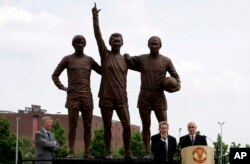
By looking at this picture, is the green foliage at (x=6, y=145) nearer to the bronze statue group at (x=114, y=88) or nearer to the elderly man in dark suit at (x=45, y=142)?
the bronze statue group at (x=114, y=88)

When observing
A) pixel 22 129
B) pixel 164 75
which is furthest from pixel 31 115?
pixel 164 75

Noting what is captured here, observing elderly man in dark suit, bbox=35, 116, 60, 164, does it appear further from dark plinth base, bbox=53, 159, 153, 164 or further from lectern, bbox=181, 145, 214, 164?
lectern, bbox=181, 145, 214, 164

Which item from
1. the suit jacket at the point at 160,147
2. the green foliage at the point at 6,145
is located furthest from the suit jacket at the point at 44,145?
the green foliage at the point at 6,145

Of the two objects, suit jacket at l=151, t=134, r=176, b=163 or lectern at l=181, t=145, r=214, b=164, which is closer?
lectern at l=181, t=145, r=214, b=164

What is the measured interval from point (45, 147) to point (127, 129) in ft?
7.31

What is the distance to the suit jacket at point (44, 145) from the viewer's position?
1449 centimetres

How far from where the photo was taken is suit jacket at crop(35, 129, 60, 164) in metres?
14.5

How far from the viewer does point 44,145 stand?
14516 millimetres

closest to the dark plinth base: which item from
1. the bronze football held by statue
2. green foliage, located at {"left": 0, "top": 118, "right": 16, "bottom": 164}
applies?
the bronze football held by statue

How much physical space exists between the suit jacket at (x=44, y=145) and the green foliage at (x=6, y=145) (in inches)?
1476

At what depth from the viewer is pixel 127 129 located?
16.0 metres

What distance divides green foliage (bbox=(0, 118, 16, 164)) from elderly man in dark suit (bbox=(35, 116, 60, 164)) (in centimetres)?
3750

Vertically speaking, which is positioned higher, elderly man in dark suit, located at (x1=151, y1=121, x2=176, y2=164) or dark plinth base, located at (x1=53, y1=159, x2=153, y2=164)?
elderly man in dark suit, located at (x1=151, y1=121, x2=176, y2=164)

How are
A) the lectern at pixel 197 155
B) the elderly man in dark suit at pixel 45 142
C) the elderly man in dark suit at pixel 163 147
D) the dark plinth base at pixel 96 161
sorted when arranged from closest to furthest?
the lectern at pixel 197 155 < the elderly man in dark suit at pixel 163 147 < the elderly man in dark suit at pixel 45 142 < the dark plinth base at pixel 96 161
